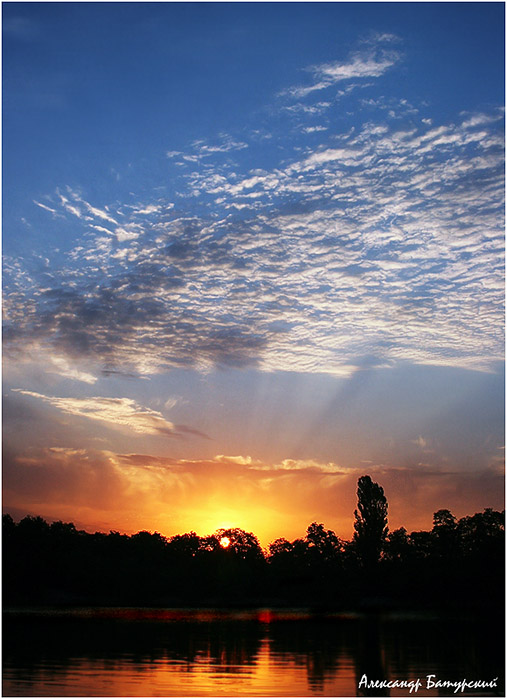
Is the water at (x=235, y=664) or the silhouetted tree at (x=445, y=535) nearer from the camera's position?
the water at (x=235, y=664)

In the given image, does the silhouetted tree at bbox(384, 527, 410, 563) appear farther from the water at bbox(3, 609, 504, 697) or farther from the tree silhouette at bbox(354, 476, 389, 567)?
the water at bbox(3, 609, 504, 697)

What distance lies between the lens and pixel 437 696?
58.7 feet

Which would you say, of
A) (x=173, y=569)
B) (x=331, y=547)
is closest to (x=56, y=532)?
(x=173, y=569)

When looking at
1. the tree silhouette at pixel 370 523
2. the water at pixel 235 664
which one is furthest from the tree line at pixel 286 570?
the water at pixel 235 664

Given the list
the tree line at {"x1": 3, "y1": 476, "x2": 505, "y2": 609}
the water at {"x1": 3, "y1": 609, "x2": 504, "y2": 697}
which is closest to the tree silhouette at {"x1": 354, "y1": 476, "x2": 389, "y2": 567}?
the tree line at {"x1": 3, "y1": 476, "x2": 505, "y2": 609}

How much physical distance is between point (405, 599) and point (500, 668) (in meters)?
66.9

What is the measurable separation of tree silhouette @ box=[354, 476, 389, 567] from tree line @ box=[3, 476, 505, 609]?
6.0 inches

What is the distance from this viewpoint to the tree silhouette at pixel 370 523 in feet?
310

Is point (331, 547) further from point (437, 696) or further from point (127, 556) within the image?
point (437, 696)

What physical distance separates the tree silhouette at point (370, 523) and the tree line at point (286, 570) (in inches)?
6.0

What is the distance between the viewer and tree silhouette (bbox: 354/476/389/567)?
310ft

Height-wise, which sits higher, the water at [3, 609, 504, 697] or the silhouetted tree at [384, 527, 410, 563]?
the water at [3, 609, 504, 697]

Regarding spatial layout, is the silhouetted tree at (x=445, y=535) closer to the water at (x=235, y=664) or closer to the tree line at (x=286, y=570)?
the tree line at (x=286, y=570)

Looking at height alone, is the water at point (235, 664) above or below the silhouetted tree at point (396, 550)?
above
